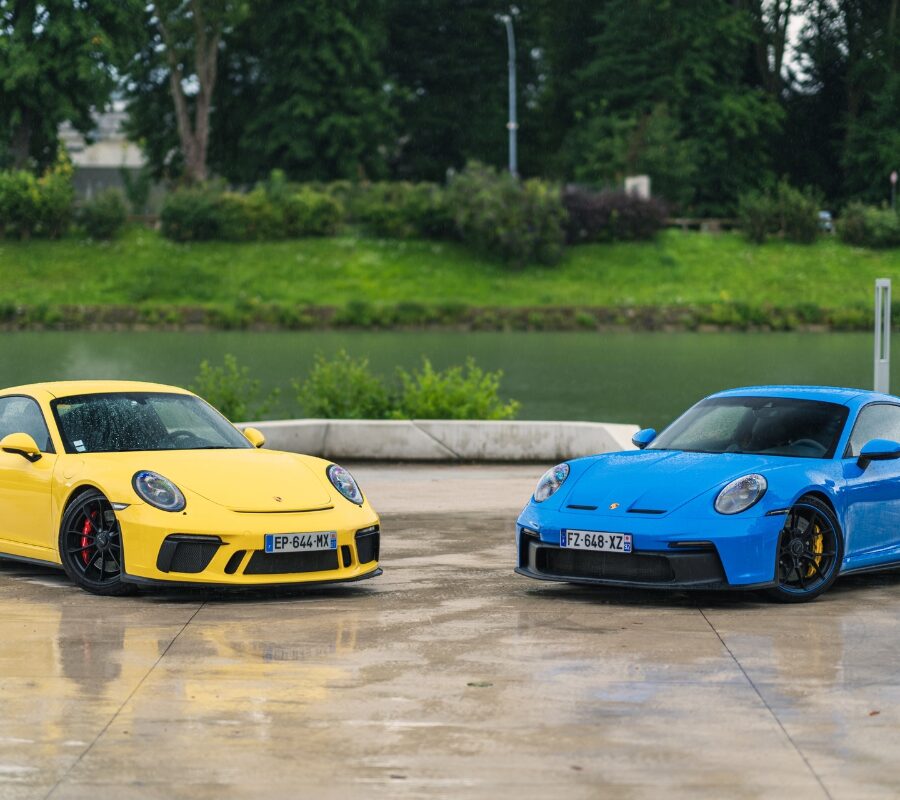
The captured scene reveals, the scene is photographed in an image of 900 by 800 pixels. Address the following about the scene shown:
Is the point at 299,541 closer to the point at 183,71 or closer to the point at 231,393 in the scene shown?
the point at 231,393

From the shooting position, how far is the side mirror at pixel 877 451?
10.9 metres

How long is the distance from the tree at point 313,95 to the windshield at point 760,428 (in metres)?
77.3

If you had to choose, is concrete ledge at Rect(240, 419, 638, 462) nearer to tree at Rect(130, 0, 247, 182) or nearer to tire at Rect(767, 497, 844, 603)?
tire at Rect(767, 497, 844, 603)

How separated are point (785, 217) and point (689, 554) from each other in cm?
7732

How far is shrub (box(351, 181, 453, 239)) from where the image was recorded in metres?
83.9

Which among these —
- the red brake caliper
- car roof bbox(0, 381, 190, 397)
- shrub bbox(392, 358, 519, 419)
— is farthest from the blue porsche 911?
shrub bbox(392, 358, 519, 419)

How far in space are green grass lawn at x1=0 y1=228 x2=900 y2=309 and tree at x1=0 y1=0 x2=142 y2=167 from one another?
7537 mm

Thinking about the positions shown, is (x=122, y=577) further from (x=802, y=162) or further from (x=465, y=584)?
(x=802, y=162)

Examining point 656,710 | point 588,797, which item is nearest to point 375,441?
point 656,710

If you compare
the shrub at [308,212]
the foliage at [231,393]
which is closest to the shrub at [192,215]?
the shrub at [308,212]

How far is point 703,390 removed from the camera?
44.1m

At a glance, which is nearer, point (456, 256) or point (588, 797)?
point (588, 797)

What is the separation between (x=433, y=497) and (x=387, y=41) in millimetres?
83226

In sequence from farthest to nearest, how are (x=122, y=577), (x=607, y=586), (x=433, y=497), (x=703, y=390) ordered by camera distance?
(x=703, y=390)
(x=433, y=497)
(x=607, y=586)
(x=122, y=577)
